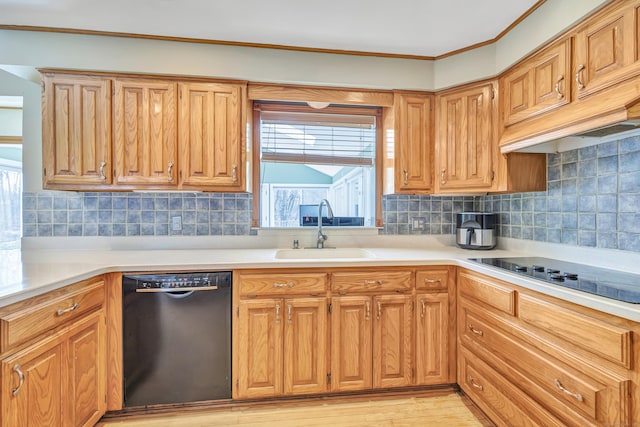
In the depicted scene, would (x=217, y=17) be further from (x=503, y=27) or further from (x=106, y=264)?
(x=503, y=27)

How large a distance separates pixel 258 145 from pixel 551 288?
2.15 metres

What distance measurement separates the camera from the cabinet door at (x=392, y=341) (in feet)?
6.48

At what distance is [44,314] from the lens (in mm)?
1312

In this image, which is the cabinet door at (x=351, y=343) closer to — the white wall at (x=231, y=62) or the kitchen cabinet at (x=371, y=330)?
the kitchen cabinet at (x=371, y=330)

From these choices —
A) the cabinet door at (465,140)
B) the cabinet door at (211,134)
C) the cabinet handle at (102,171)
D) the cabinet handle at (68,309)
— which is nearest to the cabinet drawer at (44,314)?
the cabinet handle at (68,309)

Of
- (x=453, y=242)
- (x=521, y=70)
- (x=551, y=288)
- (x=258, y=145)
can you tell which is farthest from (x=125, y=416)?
(x=521, y=70)

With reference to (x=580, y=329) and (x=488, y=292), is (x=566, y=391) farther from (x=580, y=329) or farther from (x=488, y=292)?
(x=488, y=292)

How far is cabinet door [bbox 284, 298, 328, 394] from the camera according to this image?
191cm

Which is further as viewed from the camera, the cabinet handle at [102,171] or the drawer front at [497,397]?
the cabinet handle at [102,171]

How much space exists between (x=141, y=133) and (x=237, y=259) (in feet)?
3.59

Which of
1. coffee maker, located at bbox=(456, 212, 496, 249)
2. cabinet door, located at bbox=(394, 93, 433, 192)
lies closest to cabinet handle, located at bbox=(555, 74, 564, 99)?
cabinet door, located at bbox=(394, 93, 433, 192)

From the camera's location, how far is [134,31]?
200cm

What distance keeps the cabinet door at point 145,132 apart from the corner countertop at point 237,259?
0.56 m

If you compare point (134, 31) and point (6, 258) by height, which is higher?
point (134, 31)
